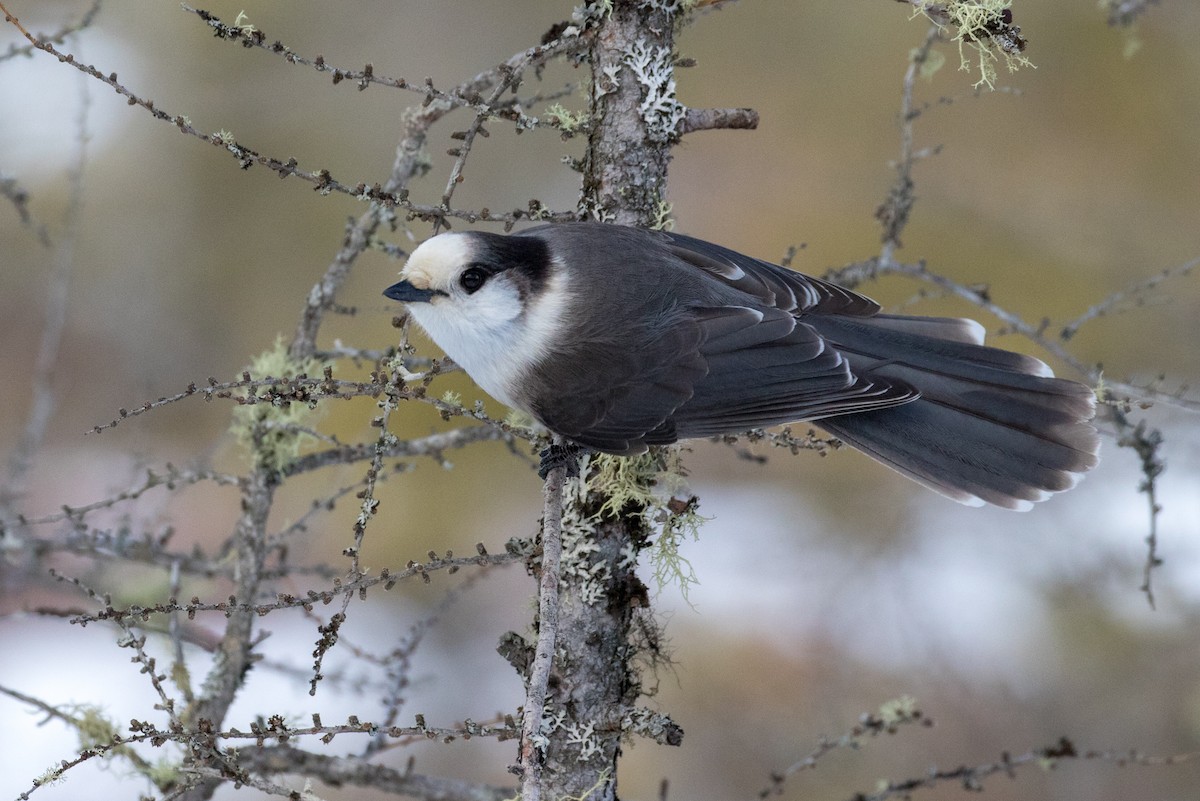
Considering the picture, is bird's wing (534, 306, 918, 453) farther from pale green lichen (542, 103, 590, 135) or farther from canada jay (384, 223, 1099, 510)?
pale green lichen (542, 103, 590, 135)

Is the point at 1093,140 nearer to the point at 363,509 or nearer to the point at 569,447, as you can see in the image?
the point at 569,447

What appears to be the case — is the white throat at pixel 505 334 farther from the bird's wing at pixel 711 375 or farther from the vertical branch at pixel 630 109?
the vertical branch at pixel 630 109

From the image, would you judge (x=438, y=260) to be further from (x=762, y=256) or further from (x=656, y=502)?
(x=762, y=256)

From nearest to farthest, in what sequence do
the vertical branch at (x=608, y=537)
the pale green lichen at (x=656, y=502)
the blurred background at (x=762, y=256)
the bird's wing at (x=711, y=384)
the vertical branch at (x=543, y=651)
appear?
the vertical branch at (x=543, y=651)
the vertical branch at (x=608, y=537)
the pale green lichen at (x=656, y=502)
the bird's wing at (x=711, y=384)
the blurred background at (x=762, y=256)

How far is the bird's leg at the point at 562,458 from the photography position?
230cm

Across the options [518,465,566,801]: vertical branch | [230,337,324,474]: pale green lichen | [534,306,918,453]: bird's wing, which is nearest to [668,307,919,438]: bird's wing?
[534,306,918,453]: bird's wing

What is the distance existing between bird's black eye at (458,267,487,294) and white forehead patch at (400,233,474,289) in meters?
0.02

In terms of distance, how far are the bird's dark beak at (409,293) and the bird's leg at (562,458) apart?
45 cm

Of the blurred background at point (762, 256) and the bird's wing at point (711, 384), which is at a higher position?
the blurred background at point (762, 256)

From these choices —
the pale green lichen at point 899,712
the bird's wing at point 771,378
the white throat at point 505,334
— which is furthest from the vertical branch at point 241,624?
the pale green lichen at point 899,712

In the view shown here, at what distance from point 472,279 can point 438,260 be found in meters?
0.11

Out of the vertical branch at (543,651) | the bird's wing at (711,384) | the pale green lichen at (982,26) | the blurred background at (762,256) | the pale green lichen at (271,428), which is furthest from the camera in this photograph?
the blurred background at (762,256)

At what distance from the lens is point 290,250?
566 centimetres

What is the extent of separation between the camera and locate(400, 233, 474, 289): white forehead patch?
2.36 m
